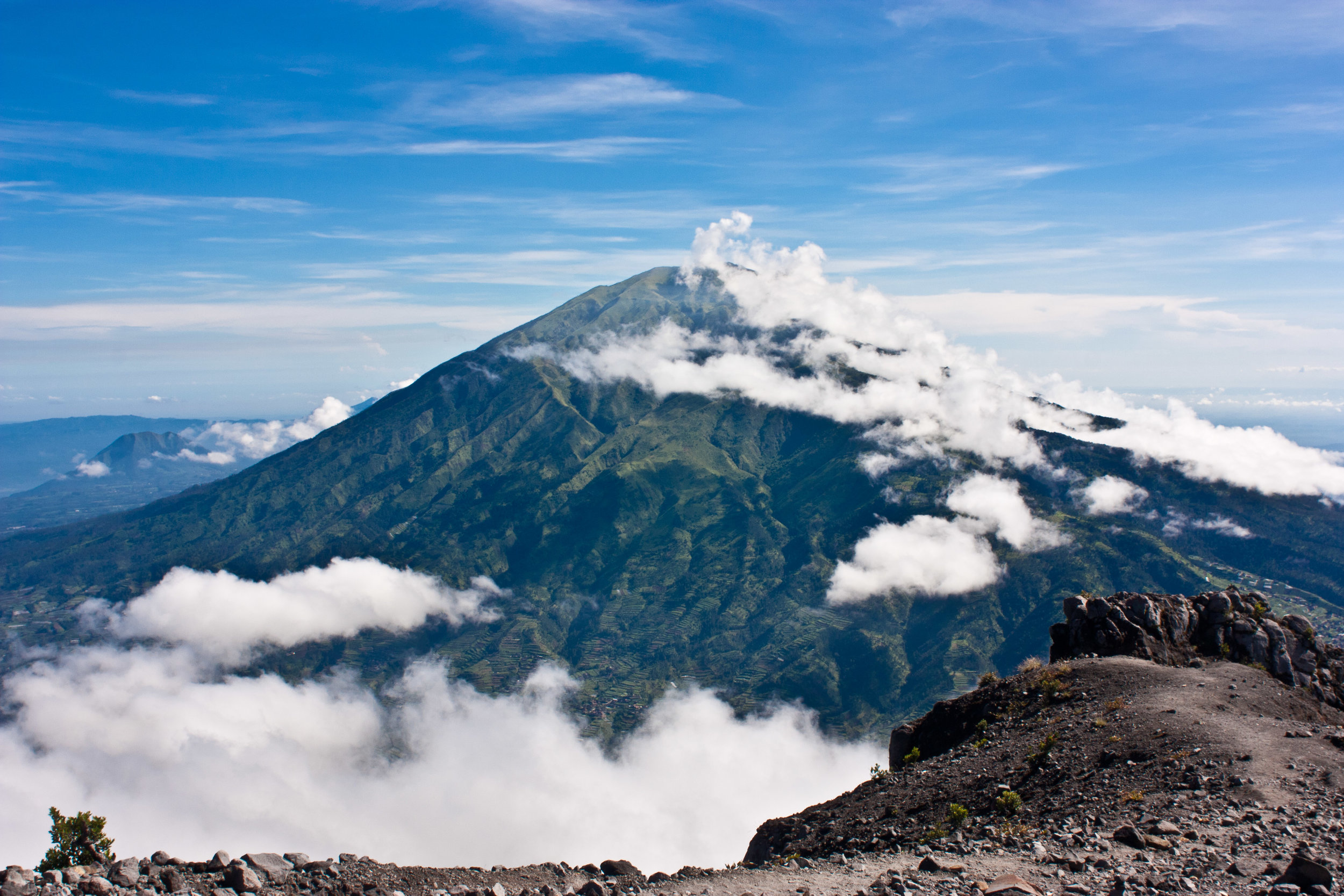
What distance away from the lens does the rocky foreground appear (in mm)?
18000

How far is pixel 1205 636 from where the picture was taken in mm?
48312

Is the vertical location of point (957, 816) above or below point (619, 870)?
above

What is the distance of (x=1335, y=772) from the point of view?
82.1ft

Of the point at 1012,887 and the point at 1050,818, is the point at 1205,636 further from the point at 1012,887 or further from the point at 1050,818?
the point at 1012,887

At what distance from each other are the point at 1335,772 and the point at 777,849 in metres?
22.2

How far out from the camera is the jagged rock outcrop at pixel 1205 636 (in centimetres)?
4447

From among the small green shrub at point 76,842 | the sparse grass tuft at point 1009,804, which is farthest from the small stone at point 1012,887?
the small green shrub at point 76,842

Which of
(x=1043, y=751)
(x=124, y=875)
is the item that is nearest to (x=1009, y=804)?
(x=1043, y=751)

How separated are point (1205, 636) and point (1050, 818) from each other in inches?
1369

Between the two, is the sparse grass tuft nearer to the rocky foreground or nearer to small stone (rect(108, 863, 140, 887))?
the rocky foreground

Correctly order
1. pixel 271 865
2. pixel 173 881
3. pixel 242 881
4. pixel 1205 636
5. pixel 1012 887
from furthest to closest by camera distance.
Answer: pixel 1205 636 → pixel 271 865 → pixel 242 881 → pixel 173 881 → pixel 1012 887

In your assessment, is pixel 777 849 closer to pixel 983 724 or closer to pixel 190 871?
pixel 983 724

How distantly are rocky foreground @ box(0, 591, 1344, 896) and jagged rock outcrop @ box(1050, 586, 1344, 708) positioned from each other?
616 mm

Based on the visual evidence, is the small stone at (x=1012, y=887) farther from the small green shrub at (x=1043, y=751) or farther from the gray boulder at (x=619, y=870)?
the small green shrub at (x=1043, y=751)
